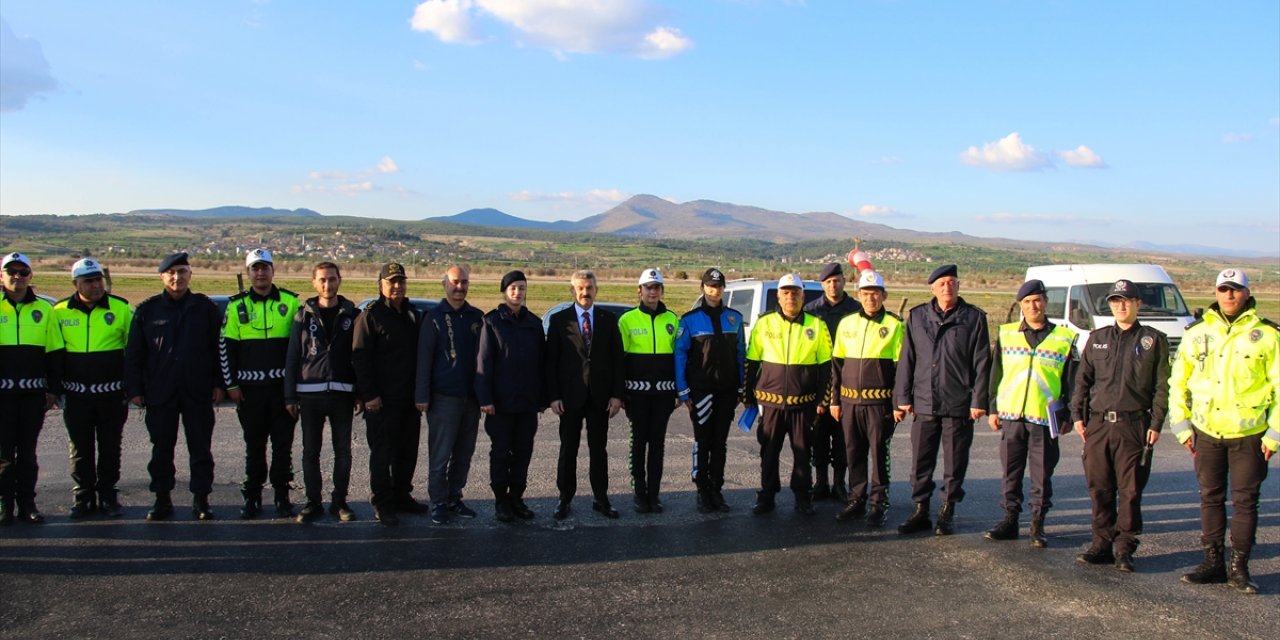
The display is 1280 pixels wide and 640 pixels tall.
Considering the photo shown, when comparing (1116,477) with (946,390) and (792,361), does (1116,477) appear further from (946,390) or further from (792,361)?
(792,361)

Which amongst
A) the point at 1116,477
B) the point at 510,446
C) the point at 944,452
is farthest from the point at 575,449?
the point at 1116,477

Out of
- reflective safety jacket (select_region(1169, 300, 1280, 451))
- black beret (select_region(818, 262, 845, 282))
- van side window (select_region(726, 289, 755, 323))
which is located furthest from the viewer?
van side window (select_region(726, 289, 755, 323))

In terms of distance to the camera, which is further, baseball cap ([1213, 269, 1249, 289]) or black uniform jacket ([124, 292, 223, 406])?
black uniform jacket ([124, 292, 223, 406])

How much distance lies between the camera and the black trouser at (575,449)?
7.02 metres

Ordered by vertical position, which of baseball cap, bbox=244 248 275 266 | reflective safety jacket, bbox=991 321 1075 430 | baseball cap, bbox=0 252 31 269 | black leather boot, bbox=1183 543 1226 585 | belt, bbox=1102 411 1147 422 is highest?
baseball cap, bbox=244 248 275 266

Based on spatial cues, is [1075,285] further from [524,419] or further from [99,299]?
[99,299]

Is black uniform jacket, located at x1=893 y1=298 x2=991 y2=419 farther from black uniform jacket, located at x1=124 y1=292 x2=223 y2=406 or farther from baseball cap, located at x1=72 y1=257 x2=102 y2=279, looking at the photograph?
baseball cap, located at x1=72 y1=257 x2=102 y2=279

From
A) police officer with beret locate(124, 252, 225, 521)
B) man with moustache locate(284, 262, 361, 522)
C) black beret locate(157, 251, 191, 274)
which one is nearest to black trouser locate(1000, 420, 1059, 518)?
man with moustache locate(284, 262, 361, 522)

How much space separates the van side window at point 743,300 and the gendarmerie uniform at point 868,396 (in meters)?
7.41

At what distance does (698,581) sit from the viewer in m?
5.62

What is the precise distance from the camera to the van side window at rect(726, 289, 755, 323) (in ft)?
48.6

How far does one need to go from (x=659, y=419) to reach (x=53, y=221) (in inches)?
7229

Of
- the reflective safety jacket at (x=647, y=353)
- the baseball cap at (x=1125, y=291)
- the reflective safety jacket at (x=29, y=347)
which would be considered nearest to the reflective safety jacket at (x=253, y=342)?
the reflective safety jacket at (x=29, y=347)

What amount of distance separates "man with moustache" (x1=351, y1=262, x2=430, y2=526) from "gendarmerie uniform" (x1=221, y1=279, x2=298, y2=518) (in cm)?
63
